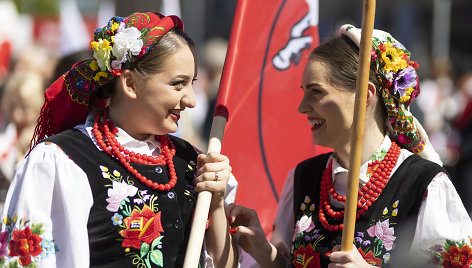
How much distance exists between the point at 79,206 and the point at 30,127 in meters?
2.00

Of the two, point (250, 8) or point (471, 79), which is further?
point (471, 79)

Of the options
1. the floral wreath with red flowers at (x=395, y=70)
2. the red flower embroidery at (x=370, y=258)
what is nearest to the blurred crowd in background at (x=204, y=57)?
the floral wreath with red flowers at (x=395, y=70)

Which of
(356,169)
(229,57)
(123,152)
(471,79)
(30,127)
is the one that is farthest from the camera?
(471,79)

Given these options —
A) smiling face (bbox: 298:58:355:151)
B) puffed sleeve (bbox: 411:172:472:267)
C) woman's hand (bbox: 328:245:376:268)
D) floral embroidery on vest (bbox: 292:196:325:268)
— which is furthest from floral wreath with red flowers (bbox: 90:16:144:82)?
puffed sleeve (bbox: 411:172:472:267)

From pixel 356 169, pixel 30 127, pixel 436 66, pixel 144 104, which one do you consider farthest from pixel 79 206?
pixel 436 66

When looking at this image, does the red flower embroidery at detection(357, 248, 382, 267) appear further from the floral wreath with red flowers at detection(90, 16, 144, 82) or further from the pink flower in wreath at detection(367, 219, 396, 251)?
the floral wreath with red flowers at detection(90, 16, 144, 82)

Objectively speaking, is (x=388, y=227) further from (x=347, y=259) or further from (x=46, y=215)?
(x=46, y=215)

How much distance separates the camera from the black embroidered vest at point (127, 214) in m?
2.61

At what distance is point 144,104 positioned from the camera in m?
2.78

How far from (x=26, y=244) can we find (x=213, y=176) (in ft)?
2.32

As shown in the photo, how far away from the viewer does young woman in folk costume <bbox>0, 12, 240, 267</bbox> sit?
8.31 ft

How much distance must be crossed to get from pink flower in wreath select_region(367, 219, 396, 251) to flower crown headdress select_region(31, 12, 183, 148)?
1.08m

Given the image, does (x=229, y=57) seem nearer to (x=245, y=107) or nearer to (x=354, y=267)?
(x=245, y=107)

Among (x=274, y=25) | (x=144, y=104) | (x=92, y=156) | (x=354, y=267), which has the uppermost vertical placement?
(x=274, y=25)
